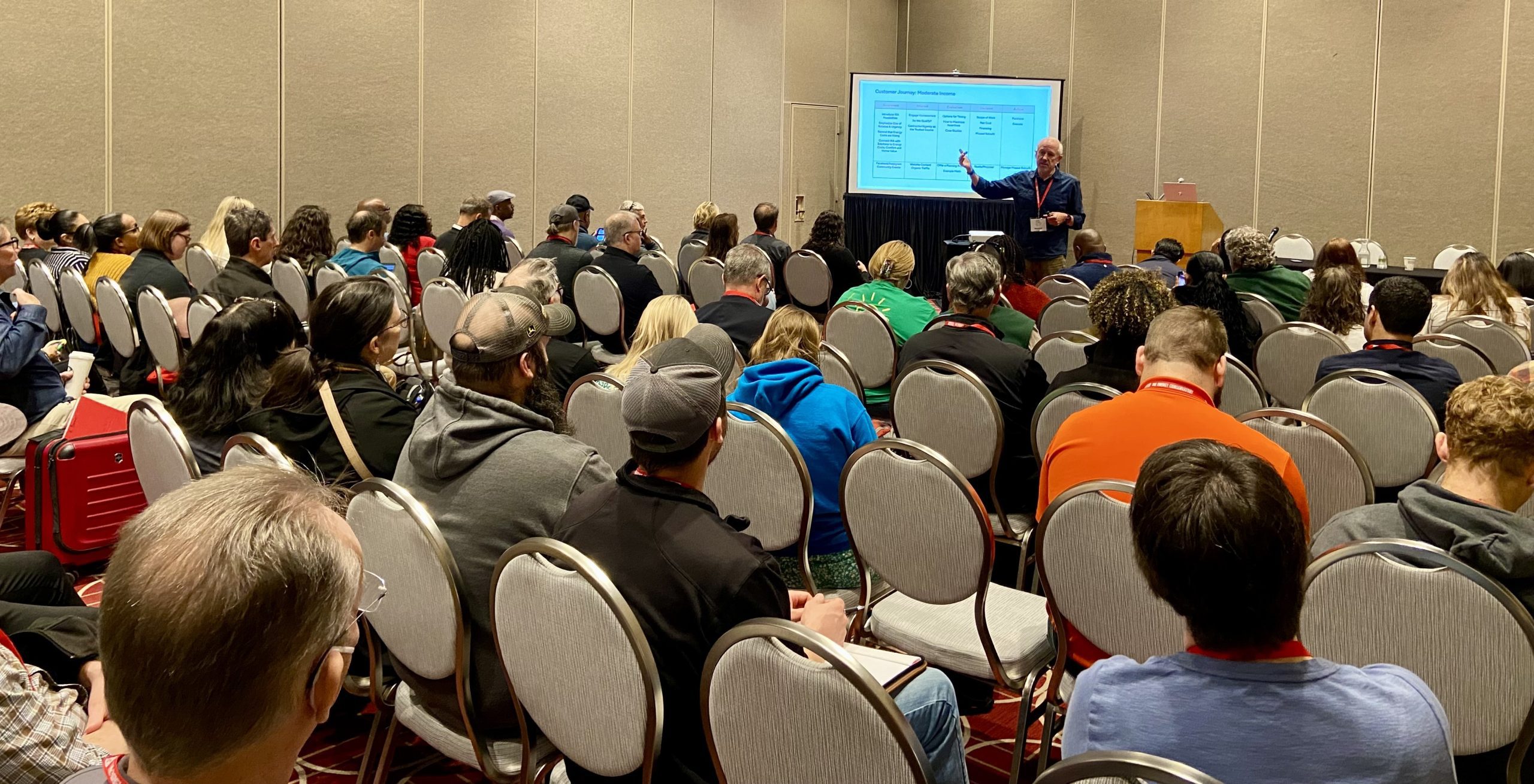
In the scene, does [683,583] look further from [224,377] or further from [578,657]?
[224,377]

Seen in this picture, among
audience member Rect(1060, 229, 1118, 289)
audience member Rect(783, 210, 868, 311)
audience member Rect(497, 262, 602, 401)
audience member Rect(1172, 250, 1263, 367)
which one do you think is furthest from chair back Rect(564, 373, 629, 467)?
audience member Rect(783, 210, 868, 311)

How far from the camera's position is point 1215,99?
42.4ft

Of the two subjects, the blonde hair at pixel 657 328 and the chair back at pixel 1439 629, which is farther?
the blonde hair at pixel 657 328

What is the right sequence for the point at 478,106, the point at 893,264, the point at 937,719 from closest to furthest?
1. the point at 937,719
2. the point at 893,264
3. the point at 478,106

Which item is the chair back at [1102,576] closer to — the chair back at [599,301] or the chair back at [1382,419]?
the chair back at [1382,419]

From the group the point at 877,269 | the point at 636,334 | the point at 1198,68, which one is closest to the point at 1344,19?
the point at 1198,68

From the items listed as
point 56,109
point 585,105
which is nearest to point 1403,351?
point 56,109

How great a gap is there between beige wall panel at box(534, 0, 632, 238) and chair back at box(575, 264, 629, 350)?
5.30m

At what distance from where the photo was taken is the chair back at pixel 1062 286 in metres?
7.45

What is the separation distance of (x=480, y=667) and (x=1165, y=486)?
143 cm

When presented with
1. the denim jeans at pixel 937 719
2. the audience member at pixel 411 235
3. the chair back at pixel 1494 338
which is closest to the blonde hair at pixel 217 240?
the audience member at pixel 411 235

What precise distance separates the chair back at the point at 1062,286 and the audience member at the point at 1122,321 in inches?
133

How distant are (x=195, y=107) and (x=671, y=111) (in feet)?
17.8

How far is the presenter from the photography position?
10.4 metres
